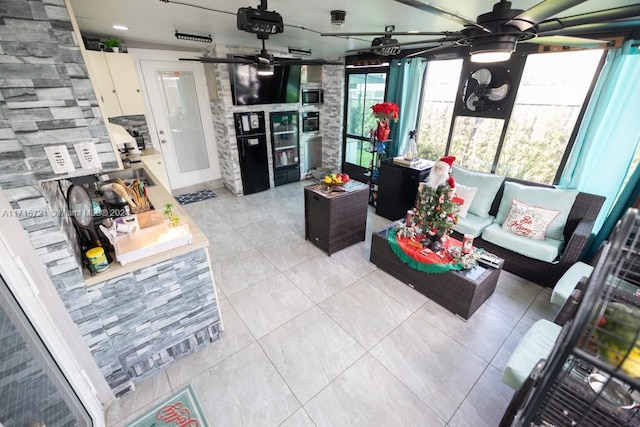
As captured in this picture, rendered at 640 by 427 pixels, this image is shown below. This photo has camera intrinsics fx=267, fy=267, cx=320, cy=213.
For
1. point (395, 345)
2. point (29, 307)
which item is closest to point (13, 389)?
point (29, 307)

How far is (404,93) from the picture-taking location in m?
4.04

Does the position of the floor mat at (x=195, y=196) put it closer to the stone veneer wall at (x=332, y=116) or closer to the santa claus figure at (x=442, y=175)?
the stone veneer wall at (x=332, y=116)

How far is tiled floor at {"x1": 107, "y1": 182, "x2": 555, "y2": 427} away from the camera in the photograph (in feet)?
5.51

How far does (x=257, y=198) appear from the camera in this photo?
4.84m

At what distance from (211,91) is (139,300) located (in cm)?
386

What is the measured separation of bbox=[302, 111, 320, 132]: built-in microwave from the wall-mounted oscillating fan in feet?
9.25

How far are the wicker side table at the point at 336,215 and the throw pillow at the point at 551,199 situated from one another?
5.40 ft

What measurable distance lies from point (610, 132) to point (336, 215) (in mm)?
2682

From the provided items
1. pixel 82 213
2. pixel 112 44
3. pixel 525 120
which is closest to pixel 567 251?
pixel 525 120

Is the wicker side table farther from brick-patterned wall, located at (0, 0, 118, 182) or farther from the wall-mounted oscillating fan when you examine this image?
brick-patterned wall, located at (0, 0, 118, 182)

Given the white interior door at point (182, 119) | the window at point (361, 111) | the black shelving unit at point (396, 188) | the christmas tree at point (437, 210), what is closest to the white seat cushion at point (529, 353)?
the christmas tree at point (437, 210)

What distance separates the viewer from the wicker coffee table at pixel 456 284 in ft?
7.31

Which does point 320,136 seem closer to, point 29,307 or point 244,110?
point 244,110

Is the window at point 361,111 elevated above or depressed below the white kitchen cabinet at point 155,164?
above
